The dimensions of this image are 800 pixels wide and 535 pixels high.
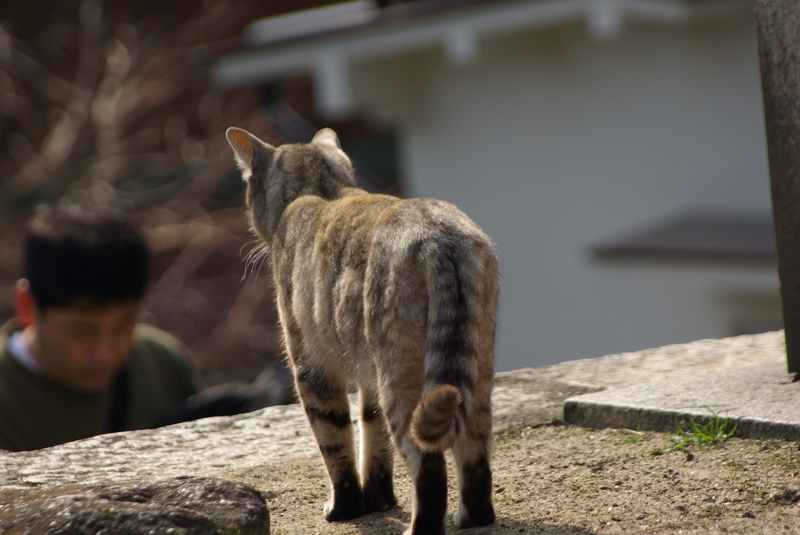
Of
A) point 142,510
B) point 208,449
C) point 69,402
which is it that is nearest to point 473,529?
point 142,510

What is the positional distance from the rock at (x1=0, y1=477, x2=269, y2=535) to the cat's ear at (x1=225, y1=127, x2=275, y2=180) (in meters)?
1.35

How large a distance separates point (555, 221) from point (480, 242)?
5.48m

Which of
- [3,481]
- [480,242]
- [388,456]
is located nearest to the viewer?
[480,242]

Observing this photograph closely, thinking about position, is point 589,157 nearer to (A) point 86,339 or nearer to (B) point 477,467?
(A) point 86,339

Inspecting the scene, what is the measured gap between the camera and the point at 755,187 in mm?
7070

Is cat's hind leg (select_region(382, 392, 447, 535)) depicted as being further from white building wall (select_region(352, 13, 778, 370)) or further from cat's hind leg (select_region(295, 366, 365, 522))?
white building wall (select_region(352, 13, 778, 370))

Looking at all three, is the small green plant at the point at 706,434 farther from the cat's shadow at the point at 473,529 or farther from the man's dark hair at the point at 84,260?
the man's dark hair at the point at 84,260

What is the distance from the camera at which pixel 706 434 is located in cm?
270

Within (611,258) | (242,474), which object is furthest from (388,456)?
(611,258)

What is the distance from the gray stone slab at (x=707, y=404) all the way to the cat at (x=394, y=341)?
798 millimetres

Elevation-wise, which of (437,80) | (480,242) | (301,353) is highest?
(437,80)

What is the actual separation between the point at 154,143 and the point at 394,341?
6.95 m

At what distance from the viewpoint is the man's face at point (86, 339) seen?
4367 mm

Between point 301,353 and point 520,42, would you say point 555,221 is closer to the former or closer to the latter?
point 520,42
